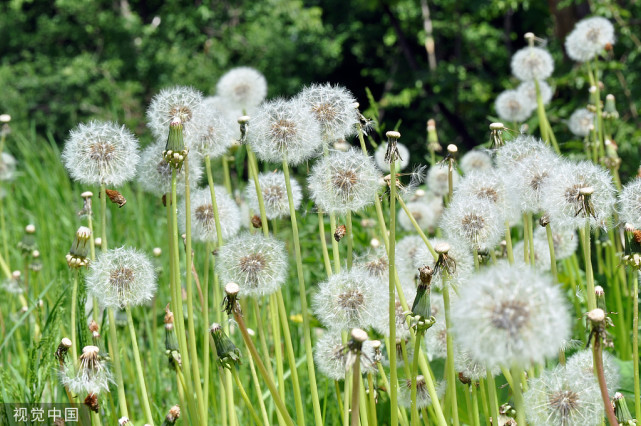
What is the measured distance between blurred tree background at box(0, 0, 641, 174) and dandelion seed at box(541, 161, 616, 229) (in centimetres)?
786

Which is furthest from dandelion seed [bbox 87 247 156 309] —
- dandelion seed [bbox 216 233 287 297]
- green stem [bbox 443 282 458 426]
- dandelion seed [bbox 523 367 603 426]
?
dandelion seed [bbox 523 367 603 426]

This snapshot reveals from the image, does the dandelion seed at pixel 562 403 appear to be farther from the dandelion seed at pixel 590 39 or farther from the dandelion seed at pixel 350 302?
the dandelion seed at pixel 590 39

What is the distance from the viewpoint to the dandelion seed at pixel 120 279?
4.99ft

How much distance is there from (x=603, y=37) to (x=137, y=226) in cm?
243

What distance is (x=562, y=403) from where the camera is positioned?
127 centimetres

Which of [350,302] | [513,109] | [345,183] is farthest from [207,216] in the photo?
[513,109]

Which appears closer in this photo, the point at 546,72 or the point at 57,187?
the point at 546,72

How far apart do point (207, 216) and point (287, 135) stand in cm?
41

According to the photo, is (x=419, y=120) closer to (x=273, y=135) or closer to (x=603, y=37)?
(x=603, y=37)

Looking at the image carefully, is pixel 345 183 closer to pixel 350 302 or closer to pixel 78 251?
pixel 350 302

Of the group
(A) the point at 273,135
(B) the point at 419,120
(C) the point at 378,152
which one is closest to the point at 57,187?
(C) the point at 378,152

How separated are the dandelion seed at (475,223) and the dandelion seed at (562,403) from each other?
317 mm

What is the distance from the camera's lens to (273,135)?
159 cm

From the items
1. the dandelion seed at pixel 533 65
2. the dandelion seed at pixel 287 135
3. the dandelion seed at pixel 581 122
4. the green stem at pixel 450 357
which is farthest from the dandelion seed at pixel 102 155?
the dandelion seed at pixel 581 122
